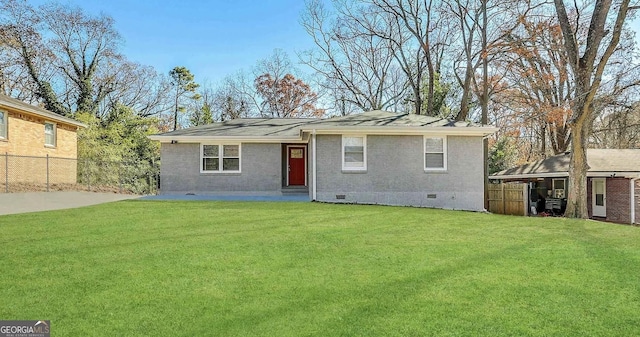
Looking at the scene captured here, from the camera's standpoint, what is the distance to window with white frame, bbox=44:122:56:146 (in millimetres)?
18780

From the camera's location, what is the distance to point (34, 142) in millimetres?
17875

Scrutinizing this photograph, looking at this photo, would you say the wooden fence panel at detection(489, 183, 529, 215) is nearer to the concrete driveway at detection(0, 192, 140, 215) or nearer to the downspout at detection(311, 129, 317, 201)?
the downspout at detection(311, 129, 317, 201)

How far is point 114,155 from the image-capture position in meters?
24.8

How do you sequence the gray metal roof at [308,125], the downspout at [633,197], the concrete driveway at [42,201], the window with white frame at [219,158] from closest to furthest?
1. the concrete driveway at [42,201]
2. the gray metal roof at [308,125]
3. the window with white frame at [219,158]
4. the downspout at [633,197]

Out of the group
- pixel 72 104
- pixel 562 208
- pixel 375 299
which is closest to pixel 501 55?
pixel 562 208

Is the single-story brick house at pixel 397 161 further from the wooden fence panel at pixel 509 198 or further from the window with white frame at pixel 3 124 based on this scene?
the window with white frame at pixel 3 124

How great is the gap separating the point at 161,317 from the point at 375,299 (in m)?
2.08

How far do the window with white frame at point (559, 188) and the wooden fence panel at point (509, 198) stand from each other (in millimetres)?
7294

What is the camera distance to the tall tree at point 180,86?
34375mm

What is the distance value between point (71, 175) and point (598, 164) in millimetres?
26869

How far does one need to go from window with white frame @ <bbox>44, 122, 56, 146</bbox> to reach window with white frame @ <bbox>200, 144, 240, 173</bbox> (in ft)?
30.2

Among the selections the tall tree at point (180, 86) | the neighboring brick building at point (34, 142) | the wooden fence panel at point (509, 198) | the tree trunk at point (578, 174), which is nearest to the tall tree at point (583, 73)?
the tree trunk at point (578, 174)

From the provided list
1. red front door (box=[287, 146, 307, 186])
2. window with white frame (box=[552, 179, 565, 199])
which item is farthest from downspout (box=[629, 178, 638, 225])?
red front door (box=[287, 146, 307, 186])

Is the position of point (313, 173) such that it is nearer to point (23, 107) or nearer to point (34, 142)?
point (23, 107)
